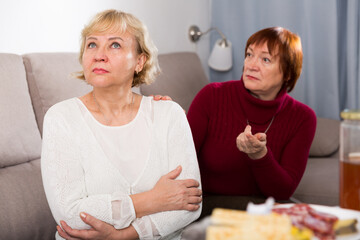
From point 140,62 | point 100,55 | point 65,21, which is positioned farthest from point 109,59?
point 65,21

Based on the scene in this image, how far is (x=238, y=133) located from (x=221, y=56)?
145 centimetres

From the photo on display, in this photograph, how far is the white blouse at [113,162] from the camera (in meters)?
1.34

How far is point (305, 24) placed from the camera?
2965mm

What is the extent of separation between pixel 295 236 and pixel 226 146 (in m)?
1.06

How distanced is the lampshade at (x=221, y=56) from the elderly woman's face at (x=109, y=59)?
5.55 ft

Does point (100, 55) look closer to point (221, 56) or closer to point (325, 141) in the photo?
point (325, 141)

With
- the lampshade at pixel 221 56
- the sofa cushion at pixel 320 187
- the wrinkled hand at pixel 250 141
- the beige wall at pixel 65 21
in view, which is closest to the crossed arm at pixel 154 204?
the wrinkled hand at pixel 250 141

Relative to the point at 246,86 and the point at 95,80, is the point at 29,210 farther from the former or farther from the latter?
the point at 246,86

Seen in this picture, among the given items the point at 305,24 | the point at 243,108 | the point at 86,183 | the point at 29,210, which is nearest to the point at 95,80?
the point at 86,183

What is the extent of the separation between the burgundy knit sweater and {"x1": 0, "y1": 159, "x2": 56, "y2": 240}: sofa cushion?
0.60m

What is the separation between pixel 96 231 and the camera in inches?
52.3

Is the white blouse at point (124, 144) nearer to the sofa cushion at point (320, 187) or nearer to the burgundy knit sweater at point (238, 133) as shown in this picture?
the burgundy knit sweater at point (238, 133)

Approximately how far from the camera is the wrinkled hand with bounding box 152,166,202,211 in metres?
1.41

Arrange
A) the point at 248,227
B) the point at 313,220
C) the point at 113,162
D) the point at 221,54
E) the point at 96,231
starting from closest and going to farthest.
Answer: the point at 248,227, the point at 313,220, the point at 96,231, the point at 113,162, the point at 221,54
